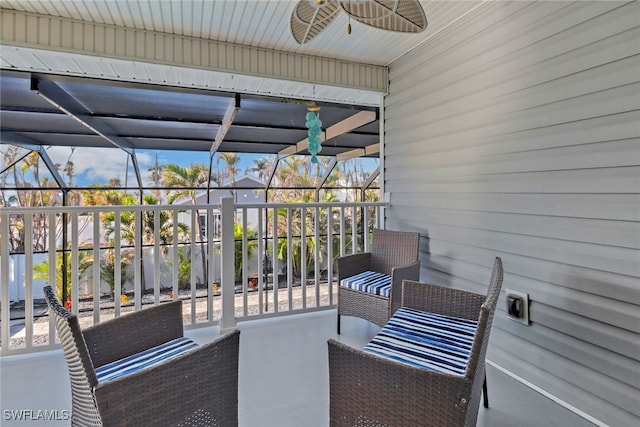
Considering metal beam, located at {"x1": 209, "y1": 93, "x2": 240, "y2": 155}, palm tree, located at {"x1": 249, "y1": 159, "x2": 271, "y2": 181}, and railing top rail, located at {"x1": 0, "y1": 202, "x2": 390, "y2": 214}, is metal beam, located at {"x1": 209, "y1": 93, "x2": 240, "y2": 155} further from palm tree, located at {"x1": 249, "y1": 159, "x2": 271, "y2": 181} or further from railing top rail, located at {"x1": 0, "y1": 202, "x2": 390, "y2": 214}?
palm tree, located at {"x1": 249, "y1": 159, "x2": 271, "y2": 181}

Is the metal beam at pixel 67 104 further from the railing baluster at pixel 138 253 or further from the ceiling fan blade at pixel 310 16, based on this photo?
the ceiling fan blade at pixel 310 16

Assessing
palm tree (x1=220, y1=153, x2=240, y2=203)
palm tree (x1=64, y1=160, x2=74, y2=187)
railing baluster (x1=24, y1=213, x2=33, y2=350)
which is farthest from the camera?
palm tree (x1=220, y1=153, x2=240, y2=203)

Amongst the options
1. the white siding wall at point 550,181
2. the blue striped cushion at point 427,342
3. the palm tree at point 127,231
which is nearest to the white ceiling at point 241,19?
the white siding wall at point 550,181

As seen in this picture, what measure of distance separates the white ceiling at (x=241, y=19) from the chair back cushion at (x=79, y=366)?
2177mm

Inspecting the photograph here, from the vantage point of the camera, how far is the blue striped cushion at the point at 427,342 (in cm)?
145

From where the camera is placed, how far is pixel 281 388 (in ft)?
6.70

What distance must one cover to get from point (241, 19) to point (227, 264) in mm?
2005

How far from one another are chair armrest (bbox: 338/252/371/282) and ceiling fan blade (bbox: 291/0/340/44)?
1.76 metres

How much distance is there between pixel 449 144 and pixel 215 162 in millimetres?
6451

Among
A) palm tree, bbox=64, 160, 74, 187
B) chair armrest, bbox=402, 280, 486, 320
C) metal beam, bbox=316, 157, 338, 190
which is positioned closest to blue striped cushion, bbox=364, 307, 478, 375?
chair armrest, bbox=402, 280, 486, 320

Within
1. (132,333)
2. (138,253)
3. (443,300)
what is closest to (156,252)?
(138,253)

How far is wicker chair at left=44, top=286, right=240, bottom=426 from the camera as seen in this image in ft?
3.45

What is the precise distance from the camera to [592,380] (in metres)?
1.74

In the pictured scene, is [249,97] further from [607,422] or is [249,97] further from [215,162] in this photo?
[215,162]
